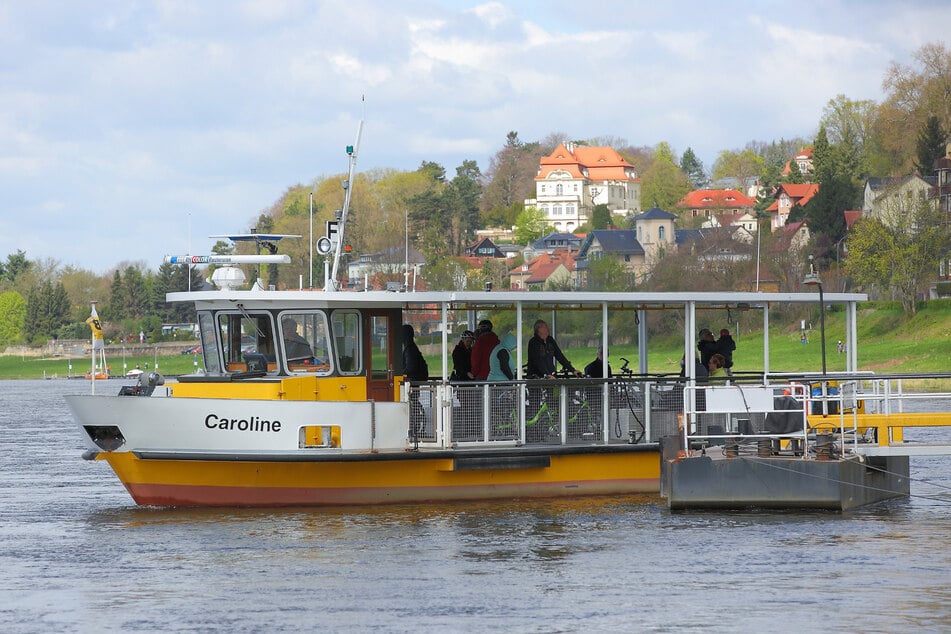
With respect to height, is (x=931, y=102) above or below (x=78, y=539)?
above

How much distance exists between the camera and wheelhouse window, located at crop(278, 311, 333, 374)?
1777 cm

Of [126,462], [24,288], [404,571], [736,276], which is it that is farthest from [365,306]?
[24,288]

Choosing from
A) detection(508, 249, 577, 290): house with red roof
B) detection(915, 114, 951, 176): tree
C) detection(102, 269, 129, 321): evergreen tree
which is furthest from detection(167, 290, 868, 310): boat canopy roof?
detection(508, 249, 577, 290): house with red roof

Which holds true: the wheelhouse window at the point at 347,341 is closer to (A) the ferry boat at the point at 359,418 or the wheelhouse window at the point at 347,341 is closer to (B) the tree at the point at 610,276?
(A) the ferry boat at the point at 359,418

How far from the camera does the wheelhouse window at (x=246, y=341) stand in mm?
17797

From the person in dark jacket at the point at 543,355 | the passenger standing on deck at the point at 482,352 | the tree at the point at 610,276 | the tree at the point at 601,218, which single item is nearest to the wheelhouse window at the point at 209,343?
the passenger standing on deck at the point at 482,352

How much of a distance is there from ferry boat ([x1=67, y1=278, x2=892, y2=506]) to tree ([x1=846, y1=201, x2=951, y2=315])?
48693 millimetres

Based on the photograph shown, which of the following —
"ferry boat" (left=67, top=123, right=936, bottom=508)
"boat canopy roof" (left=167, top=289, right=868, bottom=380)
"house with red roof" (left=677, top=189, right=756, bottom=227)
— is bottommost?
"ferry boat" (left=67, top=123, right=936, bottom=508)

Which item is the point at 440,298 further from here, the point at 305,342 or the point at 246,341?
the point at 246,341

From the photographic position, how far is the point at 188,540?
1584 centimetres

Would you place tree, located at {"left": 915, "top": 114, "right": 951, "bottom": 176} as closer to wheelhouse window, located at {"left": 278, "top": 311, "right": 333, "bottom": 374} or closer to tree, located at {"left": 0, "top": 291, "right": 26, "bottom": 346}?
tree, located at {"left": 0, "top": 291, "right": 26, "bottom": 346}

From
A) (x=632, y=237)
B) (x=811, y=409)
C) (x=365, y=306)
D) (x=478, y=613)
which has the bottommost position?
(x=478, y=613)

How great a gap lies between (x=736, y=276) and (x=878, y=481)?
2027 inches

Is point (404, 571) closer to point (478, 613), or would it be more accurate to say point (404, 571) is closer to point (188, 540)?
point (478, 613)
